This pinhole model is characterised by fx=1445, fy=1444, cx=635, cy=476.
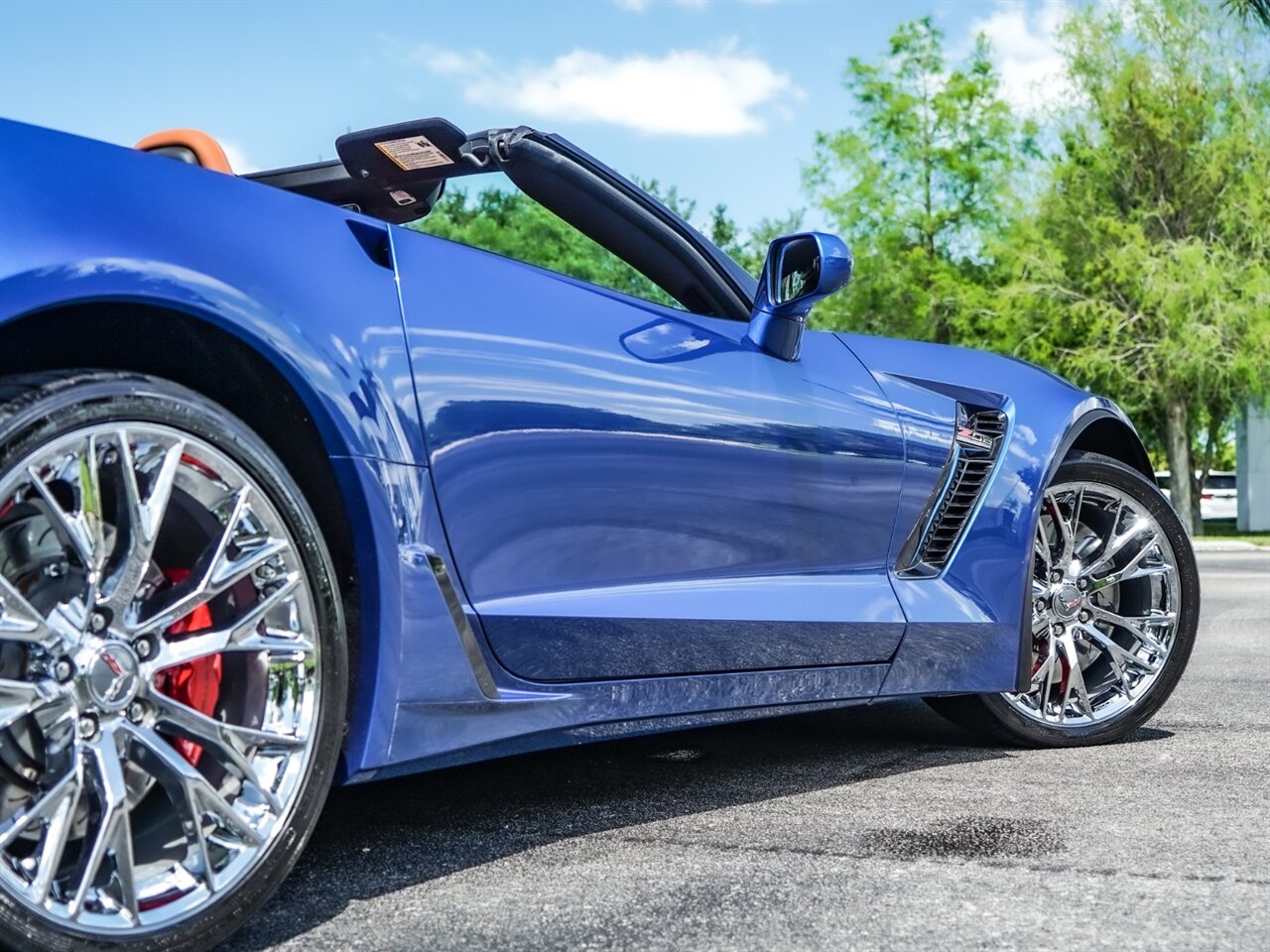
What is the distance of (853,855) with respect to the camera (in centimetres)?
269

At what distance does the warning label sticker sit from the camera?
2910 millimetres

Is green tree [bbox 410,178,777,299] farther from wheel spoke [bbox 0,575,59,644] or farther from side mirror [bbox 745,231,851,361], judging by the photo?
wheel spoke [bbox 0,575,59,644]

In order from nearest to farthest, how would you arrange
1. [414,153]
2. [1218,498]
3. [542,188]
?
[414,153]
[542,188]
[1218,498]

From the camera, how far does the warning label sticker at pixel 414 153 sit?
9.55ft

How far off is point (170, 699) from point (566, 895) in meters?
0.78

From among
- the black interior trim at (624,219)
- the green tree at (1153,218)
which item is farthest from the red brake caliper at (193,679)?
the green tree at (1153,218)

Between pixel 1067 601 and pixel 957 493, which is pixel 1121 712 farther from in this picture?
pixel 957 493

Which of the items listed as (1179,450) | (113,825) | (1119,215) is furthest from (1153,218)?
(113,825)

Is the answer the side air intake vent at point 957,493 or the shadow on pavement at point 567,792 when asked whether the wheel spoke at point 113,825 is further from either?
the side air intake vent at point 957,493

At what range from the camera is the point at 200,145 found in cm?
306

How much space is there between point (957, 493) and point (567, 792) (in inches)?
47.1

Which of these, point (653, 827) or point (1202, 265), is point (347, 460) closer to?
point (653, 827)

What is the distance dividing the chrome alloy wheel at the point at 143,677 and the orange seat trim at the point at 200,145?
47.0 inches

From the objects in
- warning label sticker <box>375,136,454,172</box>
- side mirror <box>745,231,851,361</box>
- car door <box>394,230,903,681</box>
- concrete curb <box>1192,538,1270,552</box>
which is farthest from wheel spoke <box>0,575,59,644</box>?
concrete curb <box>1192,538,1270,552</box>
